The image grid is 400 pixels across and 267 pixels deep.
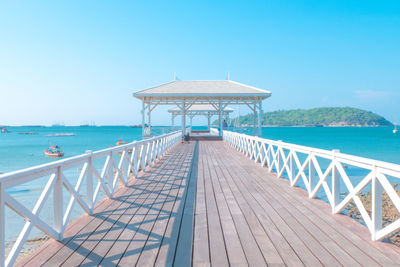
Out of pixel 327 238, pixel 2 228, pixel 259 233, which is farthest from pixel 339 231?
pixel 2 228

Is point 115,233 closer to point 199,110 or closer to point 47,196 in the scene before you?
point 47,196

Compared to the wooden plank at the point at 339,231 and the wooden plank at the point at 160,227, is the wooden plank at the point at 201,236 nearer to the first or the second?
the wooden plank at the point at 160,227

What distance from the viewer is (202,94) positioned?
634 inches

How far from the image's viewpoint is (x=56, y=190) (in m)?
2.90

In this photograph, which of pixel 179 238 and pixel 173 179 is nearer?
pixel 179 238

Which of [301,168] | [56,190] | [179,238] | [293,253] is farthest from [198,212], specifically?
[301,168]

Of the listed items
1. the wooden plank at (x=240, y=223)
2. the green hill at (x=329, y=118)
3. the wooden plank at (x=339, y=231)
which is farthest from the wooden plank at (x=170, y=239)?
the green hill at (x=329, y=118)

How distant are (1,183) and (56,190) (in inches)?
33.6

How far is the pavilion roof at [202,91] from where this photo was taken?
1590cm

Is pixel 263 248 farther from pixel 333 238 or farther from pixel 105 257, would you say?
pixel 105 257

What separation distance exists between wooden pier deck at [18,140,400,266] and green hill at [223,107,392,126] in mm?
164725

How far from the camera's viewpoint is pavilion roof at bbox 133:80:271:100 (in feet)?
52.1

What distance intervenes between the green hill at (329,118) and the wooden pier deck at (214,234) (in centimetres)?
16473

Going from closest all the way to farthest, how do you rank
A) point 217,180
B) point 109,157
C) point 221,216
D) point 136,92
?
point 221,216
point 109,157
point 217,180
point 136,92
